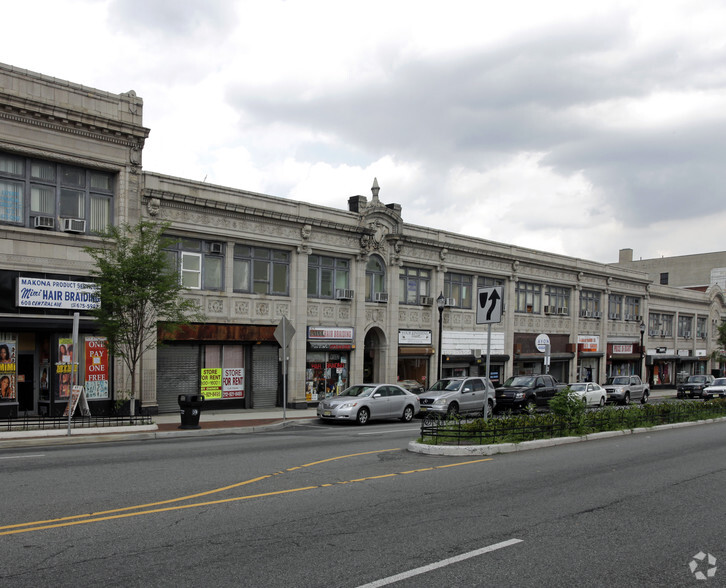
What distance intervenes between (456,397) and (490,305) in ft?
37.0

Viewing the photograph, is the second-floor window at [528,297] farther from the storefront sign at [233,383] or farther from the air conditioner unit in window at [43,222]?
the air conditioner unit in window at [43,222]

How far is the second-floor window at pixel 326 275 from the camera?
99.4ft

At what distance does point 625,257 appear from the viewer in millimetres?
81688

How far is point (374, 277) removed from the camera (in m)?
33.2

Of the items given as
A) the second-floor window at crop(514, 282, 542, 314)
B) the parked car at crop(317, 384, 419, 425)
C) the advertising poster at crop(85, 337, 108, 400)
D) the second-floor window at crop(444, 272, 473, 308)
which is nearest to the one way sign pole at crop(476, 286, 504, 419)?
the parked car at crop(317, 384, 419, 425)

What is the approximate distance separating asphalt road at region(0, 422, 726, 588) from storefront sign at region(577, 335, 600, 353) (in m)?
34.2

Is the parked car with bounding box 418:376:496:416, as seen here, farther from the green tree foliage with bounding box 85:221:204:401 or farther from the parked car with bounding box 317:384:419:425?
the green tree foliage with bounding box 85:221:204:401

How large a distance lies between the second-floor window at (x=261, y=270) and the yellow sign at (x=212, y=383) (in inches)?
138

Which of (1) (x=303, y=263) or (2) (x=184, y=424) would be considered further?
(1) (x=303, y=263)

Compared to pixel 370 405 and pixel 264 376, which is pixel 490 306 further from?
pixel 264 376

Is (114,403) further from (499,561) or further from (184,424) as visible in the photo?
(499,561)

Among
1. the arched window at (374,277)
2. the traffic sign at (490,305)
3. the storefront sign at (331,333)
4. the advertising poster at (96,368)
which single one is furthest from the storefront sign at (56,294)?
the arched window at (374,277)

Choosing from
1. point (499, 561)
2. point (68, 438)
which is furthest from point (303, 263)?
point (499, 561)

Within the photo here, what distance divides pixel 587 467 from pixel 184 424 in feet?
41.2
